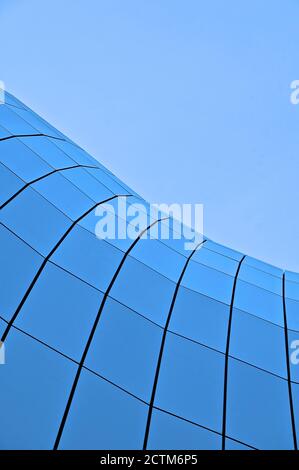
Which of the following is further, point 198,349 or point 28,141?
point 28,141

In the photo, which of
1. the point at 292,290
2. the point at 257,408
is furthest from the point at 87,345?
the point at 292,290

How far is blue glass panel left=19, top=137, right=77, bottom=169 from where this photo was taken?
22.8 metres

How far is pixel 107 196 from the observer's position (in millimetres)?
23391

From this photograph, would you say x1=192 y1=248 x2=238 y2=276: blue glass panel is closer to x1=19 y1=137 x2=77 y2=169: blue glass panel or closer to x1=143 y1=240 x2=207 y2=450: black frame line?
x1=143 y1=240 x2=207 y2=450: black frame line

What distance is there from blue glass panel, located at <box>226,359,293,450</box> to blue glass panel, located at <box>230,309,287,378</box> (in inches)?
19.4

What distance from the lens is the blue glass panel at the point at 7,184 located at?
62.1 ft

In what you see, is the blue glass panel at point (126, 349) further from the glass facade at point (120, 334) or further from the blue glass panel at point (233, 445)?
Answer: the blue glass panel at point (233, 445)

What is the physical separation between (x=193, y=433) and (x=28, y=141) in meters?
16.7

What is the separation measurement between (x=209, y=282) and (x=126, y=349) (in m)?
6.68

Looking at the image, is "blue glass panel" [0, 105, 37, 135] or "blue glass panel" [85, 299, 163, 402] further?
"blue glass panel" [0, 105, 37, 135]

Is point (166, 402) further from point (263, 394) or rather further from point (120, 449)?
point (263, 394)

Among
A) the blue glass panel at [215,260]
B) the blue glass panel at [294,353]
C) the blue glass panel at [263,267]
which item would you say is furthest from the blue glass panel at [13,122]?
the blue glass panel at [294,353]

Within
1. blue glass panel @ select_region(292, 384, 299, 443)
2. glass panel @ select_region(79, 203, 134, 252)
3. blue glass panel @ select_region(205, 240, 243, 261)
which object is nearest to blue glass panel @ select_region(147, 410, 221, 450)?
blue glass panel @ select_region(292, 384, 299, 443)
